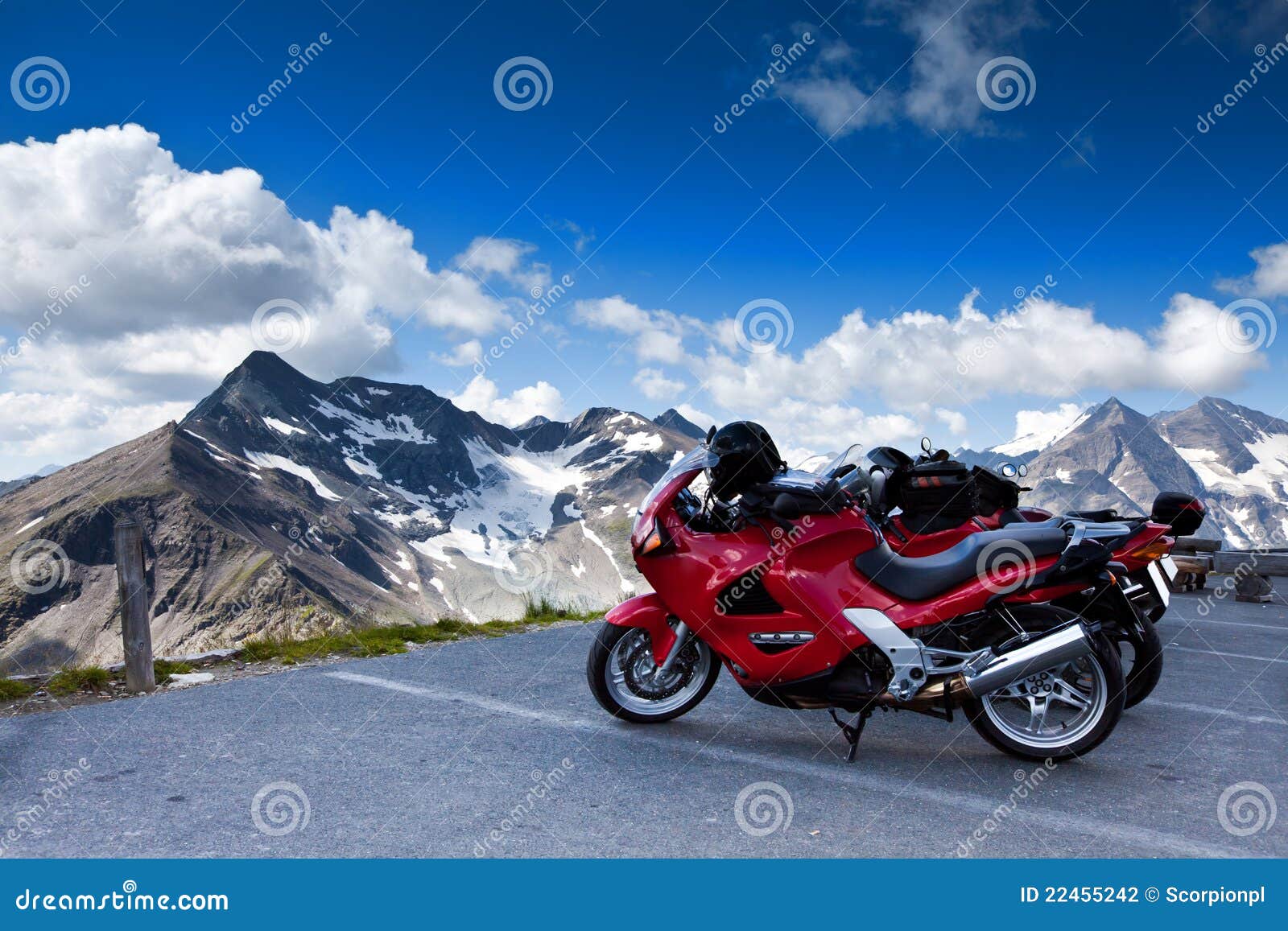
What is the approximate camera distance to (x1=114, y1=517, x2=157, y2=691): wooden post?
6691 millimetres

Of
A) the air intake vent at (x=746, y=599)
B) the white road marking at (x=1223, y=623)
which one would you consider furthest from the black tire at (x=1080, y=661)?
the white road marking at (x=1223, y=623)

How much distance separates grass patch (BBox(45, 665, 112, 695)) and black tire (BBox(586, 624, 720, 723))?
3.86 meters

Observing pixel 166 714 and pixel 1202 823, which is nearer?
pixel 1202 823

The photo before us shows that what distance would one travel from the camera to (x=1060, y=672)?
4582 mm

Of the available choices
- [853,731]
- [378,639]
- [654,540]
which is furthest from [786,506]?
[378,639]

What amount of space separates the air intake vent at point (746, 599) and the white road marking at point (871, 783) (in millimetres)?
720

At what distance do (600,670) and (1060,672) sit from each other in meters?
2.34

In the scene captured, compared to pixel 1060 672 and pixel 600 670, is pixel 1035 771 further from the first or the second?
pixel 600 670

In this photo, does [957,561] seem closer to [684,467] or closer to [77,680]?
[684,467]

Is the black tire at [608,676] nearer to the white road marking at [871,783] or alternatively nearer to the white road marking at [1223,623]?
the white road marking at [871,783]

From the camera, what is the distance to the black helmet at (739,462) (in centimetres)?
495

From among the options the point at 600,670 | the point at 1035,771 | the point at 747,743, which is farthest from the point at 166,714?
the point at 1035,771

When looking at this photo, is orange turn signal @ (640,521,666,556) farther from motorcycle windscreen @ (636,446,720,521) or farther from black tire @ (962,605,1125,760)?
black tire @ (962,605,1125,760)

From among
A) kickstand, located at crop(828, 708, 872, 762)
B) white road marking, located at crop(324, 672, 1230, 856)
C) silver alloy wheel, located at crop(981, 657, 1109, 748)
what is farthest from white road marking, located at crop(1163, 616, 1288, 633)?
white road marking, located at crop(324, 672, 1230, 856)
